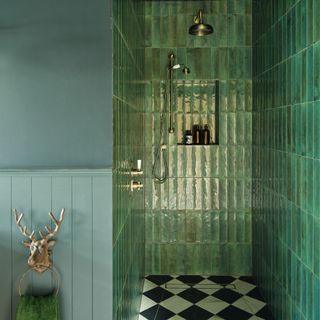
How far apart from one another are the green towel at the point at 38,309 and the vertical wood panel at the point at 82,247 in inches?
4.3

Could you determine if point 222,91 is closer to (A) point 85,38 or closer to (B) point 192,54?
(B) point 192,54

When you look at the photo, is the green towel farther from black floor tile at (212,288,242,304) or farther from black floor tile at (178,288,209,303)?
black floor tile at (212,288,242,304)

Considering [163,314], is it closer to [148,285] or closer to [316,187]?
[148,285]

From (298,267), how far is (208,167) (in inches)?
64.6

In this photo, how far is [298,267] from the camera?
259 cm

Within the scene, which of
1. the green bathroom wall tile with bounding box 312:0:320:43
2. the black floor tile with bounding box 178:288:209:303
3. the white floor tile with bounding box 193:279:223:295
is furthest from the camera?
the white floor tile with bounding box 193:279:223:295

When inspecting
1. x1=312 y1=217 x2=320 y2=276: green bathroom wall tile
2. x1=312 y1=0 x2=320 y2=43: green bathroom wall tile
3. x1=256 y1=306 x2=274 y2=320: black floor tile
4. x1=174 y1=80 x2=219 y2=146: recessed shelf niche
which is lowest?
x1=256 y1=306 x2=274 y2=320: black floor tile

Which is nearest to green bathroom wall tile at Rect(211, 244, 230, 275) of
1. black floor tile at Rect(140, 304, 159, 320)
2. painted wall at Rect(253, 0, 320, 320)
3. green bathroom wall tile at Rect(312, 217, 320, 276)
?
painted wall at Rect(253, 0, 320, 320)

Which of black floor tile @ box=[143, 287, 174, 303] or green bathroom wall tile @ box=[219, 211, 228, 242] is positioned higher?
green bathroom wall tile @ box=[219, 211, 228, 242]

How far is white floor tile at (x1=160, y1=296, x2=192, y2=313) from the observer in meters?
3.38

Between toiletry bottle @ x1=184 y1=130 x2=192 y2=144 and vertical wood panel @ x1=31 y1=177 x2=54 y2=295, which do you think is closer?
vertical wood panel @ x1=31 y1=177 x2=54 y2=295

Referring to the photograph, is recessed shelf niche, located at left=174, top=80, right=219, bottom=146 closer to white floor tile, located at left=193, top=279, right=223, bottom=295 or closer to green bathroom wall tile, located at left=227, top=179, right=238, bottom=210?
green bathroom wall tile, located at left=227, top=179, right=238, bottom=210

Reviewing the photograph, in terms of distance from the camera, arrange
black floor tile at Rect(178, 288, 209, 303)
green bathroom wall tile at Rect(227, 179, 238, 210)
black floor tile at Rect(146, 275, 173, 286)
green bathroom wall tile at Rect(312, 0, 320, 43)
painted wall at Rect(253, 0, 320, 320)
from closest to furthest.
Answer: green bathroom wall tile at Rect(312, 0, 320, 43) < painted wall at Rect(253, 0, 320, 320) < black floor tile at Rect(178, 288, 209, 303) < black floor tile at Rect(146, 275, 173, 286) < green bathroom wall tile at Rect(227, 179, 238, 210)

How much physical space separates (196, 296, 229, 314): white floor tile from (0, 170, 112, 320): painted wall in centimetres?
168
